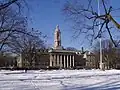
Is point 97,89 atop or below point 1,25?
below

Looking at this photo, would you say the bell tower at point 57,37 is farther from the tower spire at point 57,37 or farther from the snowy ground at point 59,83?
the snowy ground at point 59,83

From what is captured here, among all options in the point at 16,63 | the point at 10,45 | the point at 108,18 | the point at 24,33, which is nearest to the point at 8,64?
the point at 16,63

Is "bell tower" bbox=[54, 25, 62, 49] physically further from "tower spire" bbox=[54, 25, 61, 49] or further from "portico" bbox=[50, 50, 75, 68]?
"portico" bbox=[50, 50, 75, 68]

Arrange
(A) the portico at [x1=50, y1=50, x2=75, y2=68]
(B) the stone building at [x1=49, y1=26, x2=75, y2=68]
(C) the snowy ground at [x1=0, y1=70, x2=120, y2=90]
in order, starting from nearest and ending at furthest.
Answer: (C) the snowy ground at [x1=0, y1=70, x2=120, y2=90]
(B) the stone building at [x1=49, y1=26, x2=75, y2=68]
(A) the portico at [x1=50, y1=50, x2=75, y2=68]

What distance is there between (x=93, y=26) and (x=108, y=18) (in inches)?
93.6

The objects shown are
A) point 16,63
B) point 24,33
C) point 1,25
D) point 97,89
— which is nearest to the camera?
point 97,89

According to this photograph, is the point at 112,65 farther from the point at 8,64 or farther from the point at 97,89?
the point at 97,89

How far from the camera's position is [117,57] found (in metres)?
89.8

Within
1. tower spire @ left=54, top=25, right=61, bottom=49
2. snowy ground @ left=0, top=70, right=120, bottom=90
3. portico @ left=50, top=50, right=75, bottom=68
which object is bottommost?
snowy ground @ left=0, top=70, right=120, bottom=90

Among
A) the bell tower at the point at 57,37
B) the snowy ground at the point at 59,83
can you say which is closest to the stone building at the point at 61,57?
the bell tower at the point at 57,37

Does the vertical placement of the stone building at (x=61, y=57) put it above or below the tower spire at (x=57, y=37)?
below

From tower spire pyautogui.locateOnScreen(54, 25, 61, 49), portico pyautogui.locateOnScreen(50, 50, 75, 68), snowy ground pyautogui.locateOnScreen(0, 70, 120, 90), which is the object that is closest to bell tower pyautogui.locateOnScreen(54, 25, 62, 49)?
tower spire pyautogui.locateOnScreen(54, 25, 61, 49)

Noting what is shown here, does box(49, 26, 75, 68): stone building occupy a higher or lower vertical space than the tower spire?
lower

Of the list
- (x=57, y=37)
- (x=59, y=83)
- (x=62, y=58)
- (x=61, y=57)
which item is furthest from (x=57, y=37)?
(x=59, y=83)
